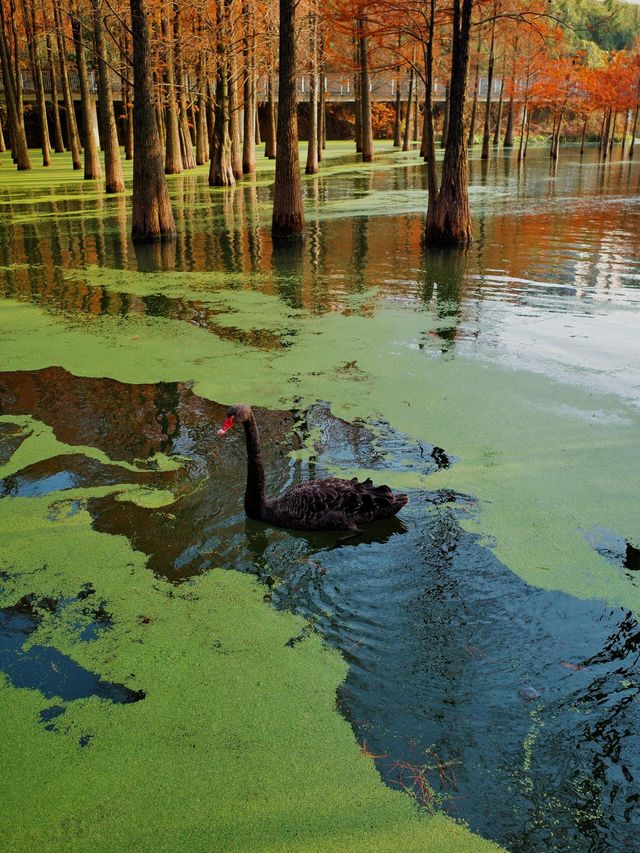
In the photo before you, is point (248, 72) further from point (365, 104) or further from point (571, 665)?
point (571, 665)

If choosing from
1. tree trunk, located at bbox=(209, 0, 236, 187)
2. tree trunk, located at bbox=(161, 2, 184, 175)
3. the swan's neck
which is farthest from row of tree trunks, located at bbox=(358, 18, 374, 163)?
the swan's neck

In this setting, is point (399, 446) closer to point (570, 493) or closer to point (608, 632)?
point (570, 493)

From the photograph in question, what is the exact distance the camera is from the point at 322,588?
3.62m

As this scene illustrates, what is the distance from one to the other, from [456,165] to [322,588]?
33.1ft

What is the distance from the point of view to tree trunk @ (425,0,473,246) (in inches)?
471

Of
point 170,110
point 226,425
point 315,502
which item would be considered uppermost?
point 170,110

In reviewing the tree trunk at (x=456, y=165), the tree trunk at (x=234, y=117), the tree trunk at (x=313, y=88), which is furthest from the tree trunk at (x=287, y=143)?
the tree trunk at (x=313, y=88)

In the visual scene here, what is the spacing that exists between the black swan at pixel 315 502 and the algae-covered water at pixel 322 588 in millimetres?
102

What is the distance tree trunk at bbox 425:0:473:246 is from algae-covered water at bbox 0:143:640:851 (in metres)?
4.49

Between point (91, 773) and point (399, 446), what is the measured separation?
9.96 ft

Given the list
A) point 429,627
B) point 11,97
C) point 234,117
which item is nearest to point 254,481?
point 429,627

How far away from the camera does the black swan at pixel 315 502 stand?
4.04 meters

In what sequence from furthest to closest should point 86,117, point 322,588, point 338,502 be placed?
point 86,117, point 338,502, point 322,588

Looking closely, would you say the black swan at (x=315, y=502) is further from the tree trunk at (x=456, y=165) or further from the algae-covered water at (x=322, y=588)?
the tree trunk at (x=456, y=165)
